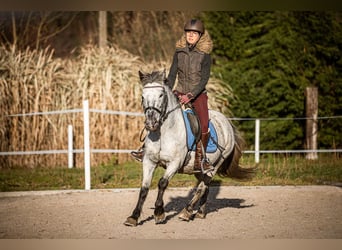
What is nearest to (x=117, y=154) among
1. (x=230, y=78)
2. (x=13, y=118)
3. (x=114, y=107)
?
(x=114, y=107)

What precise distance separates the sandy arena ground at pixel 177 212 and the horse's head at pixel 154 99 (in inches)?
48.5

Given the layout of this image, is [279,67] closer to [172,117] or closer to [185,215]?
[185,215]

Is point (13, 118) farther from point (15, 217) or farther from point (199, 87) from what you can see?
point (199, 87)

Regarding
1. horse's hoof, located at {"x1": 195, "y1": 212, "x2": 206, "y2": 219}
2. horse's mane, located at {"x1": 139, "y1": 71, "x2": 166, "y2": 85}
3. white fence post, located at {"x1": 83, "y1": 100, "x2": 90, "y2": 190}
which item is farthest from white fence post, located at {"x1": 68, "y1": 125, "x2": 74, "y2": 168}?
horse's mane, located at {"x1": 139, "y1": 71, "x2": 166, "y2": 85}

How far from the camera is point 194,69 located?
21.4 ft

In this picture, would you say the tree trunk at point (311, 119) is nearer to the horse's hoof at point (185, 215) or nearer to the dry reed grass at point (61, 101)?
the dry reed grass at point (61, 101)

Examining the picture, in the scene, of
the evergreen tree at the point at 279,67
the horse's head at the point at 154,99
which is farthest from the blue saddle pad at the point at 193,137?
the evergreen tree at the point at 279,67

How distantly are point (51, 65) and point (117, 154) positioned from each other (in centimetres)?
296

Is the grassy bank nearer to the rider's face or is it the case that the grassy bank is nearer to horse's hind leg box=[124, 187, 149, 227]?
horse's hind leg box=[124, 187, 149, 227]

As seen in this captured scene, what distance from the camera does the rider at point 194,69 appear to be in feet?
21.2

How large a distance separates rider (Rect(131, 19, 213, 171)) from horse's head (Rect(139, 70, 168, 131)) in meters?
0.50

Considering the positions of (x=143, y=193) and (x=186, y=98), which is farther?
(x=186, y=98)

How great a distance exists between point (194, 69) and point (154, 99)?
3.30 ft

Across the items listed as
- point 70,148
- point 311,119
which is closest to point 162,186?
point 70,148
